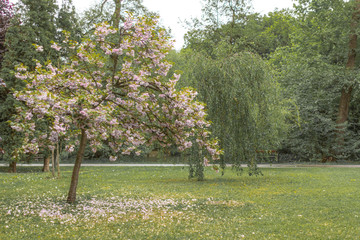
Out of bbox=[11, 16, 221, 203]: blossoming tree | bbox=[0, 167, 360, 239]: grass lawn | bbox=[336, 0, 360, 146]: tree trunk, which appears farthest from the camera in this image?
bbox=[336, 0, 360, 146]: tree trunk

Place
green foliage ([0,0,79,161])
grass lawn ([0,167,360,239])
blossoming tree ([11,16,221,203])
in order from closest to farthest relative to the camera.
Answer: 1. grass lawn ([0,167,360,239])
2. blossoming tree ([11,16,221,203])
3. green foliage ([0,0,79,161])

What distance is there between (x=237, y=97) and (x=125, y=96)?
5587 mm

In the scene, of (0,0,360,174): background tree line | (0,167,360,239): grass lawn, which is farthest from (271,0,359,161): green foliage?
(0,167,360,239): grass lawn

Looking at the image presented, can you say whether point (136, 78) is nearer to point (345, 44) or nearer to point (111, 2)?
point (111, 2)

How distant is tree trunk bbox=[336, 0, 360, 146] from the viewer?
1068 inches

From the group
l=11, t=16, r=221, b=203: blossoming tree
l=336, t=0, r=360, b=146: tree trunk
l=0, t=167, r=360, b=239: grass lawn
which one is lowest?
l=0, t=167, r=360, b=239: grass lawn

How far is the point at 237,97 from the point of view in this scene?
12766 millimetres

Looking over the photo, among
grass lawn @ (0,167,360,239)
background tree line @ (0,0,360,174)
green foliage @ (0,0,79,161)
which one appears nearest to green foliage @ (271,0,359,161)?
background tree line @ (0,0,360,174)

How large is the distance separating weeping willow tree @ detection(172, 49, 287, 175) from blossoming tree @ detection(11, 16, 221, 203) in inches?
173

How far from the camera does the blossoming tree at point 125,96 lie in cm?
727

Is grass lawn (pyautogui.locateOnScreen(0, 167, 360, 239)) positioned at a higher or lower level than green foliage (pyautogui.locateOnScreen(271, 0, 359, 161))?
lower

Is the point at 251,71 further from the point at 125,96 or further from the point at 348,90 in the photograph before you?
the point at 348,90

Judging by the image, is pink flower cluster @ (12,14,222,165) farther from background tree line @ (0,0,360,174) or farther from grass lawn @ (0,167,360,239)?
background tree line @ (0,0,360,174)

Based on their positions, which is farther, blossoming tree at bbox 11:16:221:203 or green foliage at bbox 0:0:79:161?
green foliage at bbox 0:0:79:161
